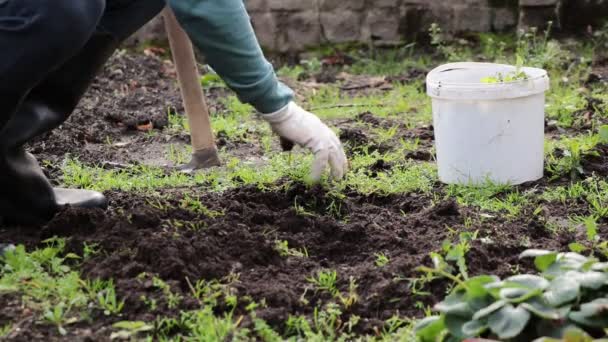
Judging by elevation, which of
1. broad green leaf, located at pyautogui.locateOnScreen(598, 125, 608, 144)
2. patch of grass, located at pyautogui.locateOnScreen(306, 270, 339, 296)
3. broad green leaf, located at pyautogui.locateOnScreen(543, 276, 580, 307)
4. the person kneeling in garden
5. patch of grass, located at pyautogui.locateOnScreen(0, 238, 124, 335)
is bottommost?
broad green leaf, located at pyautogui.locateOnScreen(598, 125, 608, 144)

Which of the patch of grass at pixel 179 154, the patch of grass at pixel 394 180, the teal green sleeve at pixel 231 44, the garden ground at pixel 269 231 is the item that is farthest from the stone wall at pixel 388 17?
the teal green sleeve at pixel 231 44

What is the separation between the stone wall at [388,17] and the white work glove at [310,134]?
10.5 ft

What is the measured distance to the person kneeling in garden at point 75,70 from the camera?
94.3 inches

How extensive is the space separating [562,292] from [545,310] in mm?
57

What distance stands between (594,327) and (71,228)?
152 centimetres

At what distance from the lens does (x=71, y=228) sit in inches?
105

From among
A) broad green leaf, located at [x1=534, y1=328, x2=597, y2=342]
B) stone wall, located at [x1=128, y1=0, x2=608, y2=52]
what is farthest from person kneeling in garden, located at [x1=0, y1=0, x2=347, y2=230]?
stone wall, located at [x1=128, y1=0, x2=608, y2=52]

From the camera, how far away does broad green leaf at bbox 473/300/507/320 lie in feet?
5.94

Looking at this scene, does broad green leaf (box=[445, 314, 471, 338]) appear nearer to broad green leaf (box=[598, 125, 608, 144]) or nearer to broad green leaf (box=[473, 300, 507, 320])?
broad green leaf (box=[473, 300, 507, 320])

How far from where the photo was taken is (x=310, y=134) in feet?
9.28

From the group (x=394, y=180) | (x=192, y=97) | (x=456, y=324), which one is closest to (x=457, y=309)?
(x=456, y=324)

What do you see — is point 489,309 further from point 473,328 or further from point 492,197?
point 492,197

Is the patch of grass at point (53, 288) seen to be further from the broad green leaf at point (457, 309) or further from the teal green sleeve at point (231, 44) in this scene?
the broad green leaf at point (457, 309)

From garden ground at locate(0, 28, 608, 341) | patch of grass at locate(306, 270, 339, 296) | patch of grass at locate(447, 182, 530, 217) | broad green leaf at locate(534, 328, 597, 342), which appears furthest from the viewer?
patch of grass at locate(447, 182, 530, 217)
